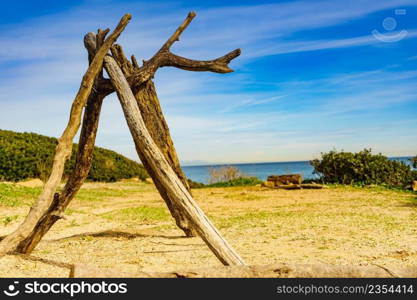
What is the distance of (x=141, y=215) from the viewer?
1255cm

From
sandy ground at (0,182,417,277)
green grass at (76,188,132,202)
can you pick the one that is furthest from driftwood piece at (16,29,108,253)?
green grass at (76,188,132,202)

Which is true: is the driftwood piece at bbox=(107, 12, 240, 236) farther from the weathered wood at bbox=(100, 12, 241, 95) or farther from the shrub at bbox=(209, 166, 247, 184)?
the shrub at bbox=(209, 166, 247, 184)

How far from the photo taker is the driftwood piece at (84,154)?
276 inches

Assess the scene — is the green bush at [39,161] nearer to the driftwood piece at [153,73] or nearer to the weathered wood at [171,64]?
the driftwood piece at [153,73]

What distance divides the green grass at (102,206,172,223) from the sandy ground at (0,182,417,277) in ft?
0.09

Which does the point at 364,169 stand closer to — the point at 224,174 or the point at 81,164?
the point at 224,174

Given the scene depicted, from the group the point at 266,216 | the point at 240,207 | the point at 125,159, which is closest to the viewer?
the point at 266,216

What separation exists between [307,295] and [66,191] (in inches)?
180

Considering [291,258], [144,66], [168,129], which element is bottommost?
[291,258]

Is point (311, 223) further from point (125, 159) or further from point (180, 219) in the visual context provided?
point (125, 159)

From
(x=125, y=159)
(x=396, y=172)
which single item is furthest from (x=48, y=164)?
(x=396, y=172)

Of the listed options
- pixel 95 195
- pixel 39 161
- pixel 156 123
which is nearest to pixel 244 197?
pixel 95 195

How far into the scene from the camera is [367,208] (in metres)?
12.6

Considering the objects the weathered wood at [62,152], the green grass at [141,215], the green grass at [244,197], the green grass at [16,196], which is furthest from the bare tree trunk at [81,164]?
the green grass at [244,197]
